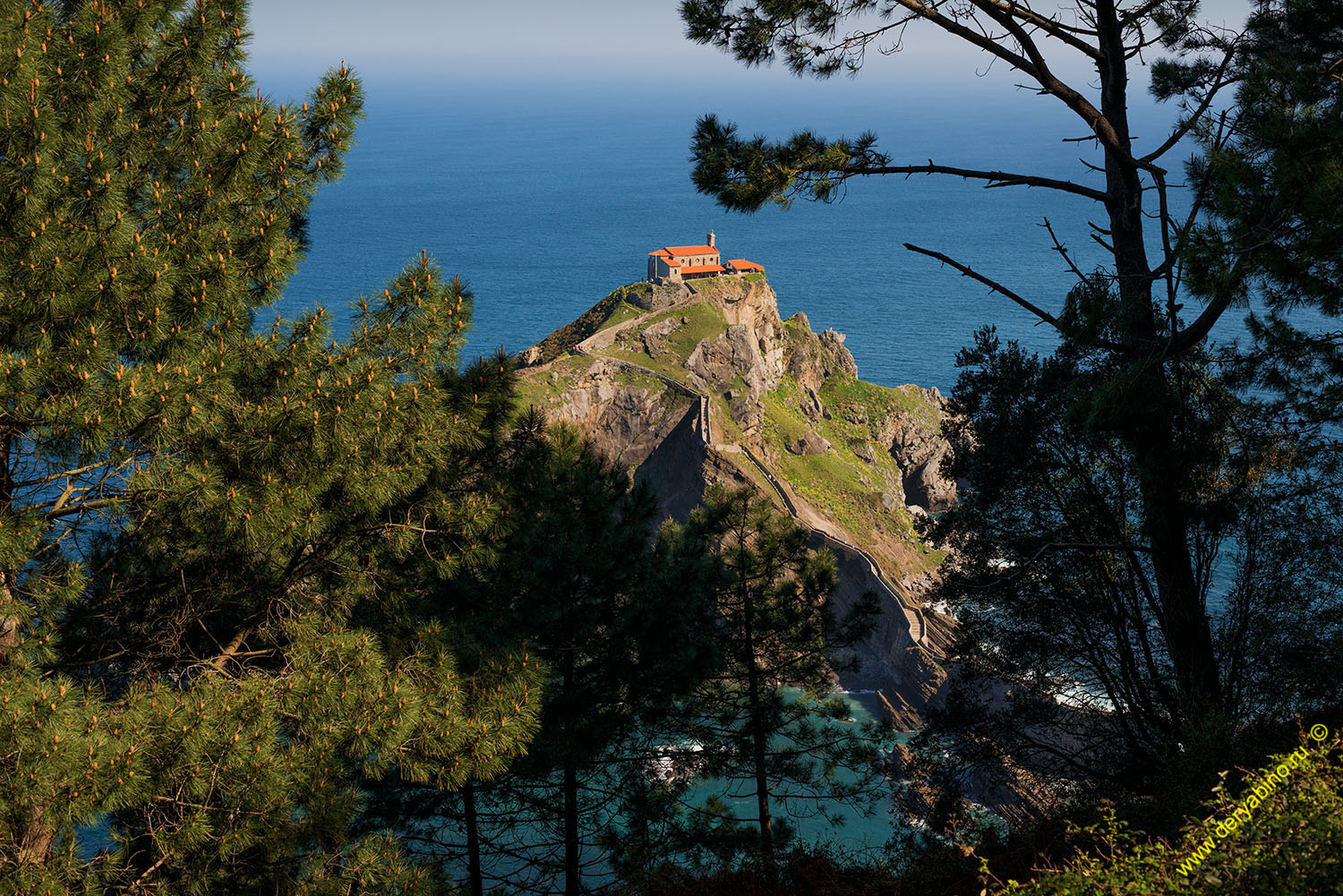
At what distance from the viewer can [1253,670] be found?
8398 millimetres

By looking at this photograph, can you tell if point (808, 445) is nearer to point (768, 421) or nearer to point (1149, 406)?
point (768, 421)

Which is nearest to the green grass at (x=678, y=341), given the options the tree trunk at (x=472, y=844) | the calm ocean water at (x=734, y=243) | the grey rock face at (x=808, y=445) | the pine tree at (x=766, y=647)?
the calm ocean water at (x=734, y=243)

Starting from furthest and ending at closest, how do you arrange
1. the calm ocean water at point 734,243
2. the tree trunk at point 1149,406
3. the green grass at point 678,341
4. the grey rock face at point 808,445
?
the calm ocean water at point 734,243 → the green grass at point 678,341 → the grey rock face at point 808,445 → the tree trunk at point 1149,406

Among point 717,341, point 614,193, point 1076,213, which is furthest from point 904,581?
point 614,193

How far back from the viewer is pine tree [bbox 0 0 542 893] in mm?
5234

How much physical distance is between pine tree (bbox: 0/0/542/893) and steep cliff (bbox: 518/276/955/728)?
3907 cm

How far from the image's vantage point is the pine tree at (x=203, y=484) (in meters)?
5.23

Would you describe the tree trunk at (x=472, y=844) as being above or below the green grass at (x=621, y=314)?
below

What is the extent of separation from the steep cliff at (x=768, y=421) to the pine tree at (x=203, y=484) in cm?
3907

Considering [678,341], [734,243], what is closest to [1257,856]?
[678,341]

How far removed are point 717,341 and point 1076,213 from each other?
97087 millimetres

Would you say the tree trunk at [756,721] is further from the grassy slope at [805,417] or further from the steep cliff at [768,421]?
the grassy slope at [805,417]

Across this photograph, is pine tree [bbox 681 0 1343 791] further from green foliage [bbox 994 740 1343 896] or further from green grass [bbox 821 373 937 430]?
green grass [bbox 821 373 937 430]

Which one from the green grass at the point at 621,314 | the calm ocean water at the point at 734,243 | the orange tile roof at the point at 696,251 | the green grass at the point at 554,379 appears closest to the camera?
the green grass at the point at 554,379
